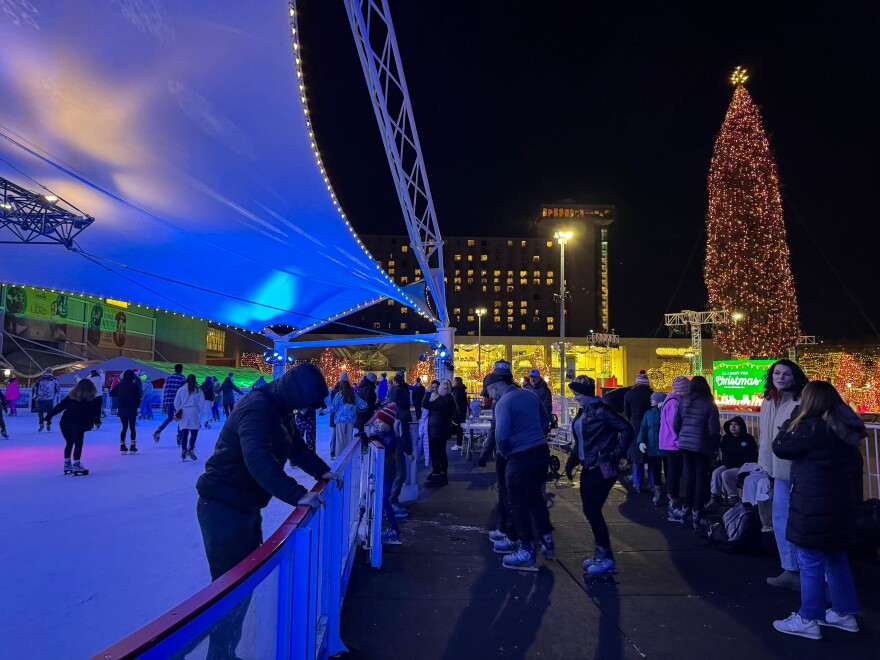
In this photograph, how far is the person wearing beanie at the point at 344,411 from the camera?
9438 mm

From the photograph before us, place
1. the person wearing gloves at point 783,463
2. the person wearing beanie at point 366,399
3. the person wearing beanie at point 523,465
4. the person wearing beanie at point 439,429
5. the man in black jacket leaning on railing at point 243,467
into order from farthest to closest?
the person wearing beanie at point 366,399 < the person wearing beanie at point 439,429 < the person wearing beanie at point 523,465 < the person wearing gloves at point 783,463 < the man in black jacket leaning on railing at point 243,467

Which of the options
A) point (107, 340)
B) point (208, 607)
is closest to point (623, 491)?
point (208, 607)

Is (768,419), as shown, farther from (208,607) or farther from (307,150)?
(307,150)

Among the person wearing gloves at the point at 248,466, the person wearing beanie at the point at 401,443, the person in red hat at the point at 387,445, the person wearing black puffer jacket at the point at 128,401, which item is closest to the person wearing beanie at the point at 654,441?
the person wearing beanie at the point at 401,443

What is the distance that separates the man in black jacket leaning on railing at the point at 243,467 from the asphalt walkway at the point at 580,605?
1.01 meters

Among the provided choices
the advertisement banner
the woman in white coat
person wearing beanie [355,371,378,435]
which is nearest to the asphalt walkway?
person wearing beanie [355,371,378,435]

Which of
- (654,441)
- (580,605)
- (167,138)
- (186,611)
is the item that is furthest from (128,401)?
(186,611)

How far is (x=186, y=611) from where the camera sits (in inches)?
43.4

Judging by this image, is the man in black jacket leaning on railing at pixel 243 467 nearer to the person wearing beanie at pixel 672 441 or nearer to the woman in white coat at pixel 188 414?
the person wearing beanie at pixel 672 441

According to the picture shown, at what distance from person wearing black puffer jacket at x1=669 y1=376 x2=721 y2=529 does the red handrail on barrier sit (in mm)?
5245

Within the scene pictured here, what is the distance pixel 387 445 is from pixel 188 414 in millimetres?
6426

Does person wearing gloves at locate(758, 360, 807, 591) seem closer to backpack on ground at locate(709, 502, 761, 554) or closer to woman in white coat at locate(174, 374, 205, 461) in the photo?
backpack on ground at locate(709, 502, 761, 554)

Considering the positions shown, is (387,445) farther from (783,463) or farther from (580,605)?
(783,463)

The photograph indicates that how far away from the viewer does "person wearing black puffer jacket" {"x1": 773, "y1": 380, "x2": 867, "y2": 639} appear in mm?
3201
